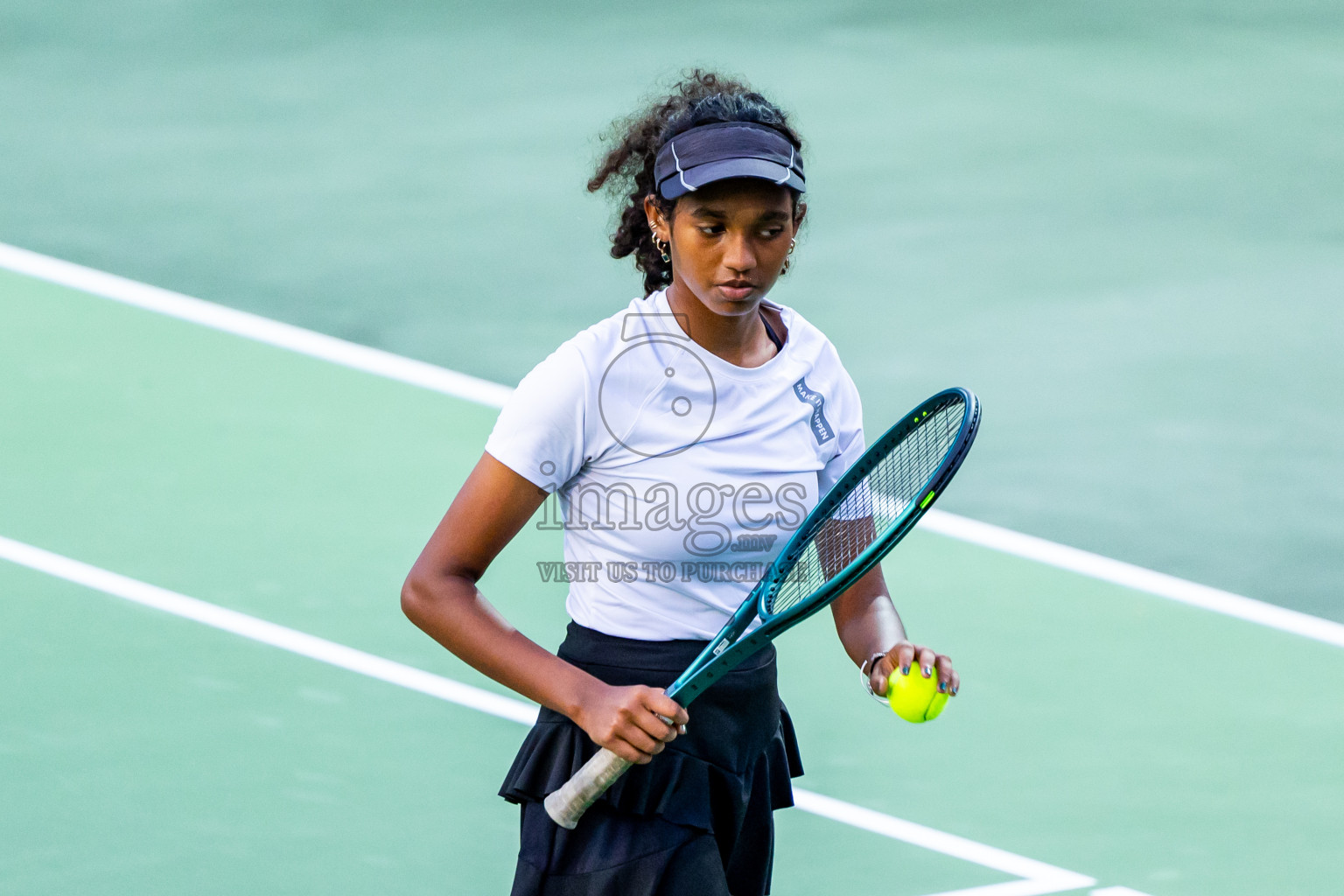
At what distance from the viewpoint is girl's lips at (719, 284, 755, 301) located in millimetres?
2537

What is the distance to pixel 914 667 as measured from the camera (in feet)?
8.61

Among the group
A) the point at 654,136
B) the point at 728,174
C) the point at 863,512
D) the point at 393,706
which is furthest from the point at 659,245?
the point at 393,706

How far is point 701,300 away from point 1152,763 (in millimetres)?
2346

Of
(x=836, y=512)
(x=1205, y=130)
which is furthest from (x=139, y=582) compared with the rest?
(x=1205, y=130)

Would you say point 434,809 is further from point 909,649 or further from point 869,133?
point 869,133

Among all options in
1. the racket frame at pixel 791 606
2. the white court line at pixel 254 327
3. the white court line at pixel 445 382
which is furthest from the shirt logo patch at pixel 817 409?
the white court line at pixel 254 327

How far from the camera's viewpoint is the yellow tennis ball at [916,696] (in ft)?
8.56

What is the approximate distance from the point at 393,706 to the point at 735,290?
2150 millimetres

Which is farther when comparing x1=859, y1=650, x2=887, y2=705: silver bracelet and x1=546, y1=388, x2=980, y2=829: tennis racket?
x1=859, y1=650, x2=887, y2=705: silver bracelet

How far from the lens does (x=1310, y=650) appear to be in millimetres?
4902

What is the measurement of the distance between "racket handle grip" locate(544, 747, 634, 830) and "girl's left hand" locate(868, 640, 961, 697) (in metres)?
0.44

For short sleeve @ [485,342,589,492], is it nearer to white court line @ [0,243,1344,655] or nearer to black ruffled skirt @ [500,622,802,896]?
black ruffled skirt @ [500,622,802,896]

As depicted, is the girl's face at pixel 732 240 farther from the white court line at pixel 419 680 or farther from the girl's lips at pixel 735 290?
the white court line at pixel 419 680

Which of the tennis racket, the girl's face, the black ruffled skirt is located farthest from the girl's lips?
the black ruffled skirt
